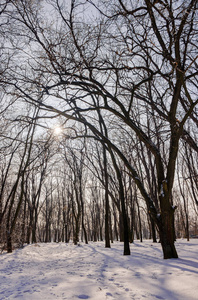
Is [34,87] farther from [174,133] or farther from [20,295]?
[20,295]


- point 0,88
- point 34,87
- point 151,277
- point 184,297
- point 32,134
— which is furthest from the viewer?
point 32,134

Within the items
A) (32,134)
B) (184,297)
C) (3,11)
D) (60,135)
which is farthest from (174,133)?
(32,134)

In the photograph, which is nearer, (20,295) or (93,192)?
(20,295)

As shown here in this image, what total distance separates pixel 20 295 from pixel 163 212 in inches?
163

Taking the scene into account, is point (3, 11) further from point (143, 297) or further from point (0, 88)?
point (143, 297)

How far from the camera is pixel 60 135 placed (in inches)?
253

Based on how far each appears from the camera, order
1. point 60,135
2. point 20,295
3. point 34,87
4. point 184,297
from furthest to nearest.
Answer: point 60,135, point 34,87, point 20,295, point 184,297

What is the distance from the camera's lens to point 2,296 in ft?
10.4

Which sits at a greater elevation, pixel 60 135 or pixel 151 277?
pixel 60 135

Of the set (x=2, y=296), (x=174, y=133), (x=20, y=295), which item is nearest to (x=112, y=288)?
(x=20, y=295)

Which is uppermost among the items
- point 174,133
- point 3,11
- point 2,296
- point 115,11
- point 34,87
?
point 115,11

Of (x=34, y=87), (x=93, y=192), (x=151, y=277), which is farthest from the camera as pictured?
(x=93, y=192)

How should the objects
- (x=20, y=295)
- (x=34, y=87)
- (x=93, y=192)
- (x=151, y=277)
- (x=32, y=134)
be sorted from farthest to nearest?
1. (x=93, y=192)
2. (x=32, y=134)
3. (x=34, y=87)
4. (x=151, y=277)
5. (x=20, y=295)

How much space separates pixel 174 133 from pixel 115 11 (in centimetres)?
368
